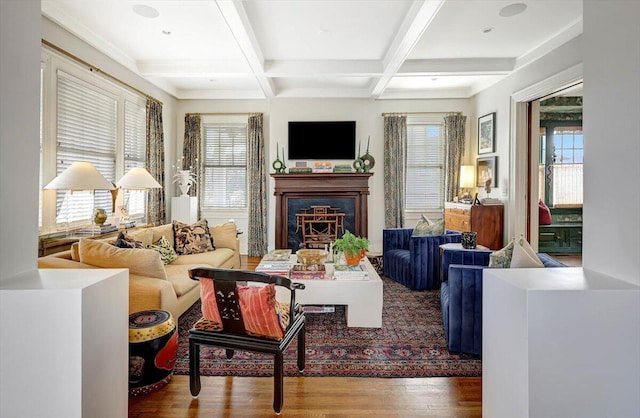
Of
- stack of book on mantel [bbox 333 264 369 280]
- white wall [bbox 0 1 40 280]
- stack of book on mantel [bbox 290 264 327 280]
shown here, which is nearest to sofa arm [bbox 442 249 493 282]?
stack of book on mantel [bbox 333 264 369 280]

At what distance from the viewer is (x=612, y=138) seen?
1.44 meters

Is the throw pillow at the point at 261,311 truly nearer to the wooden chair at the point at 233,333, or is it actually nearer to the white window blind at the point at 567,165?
the wooden chair at the point at 233,333

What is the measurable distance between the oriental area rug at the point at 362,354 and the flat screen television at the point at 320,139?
11.6 feet

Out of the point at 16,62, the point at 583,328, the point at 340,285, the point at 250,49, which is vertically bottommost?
Result: the point at 340,285

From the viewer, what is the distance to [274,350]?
79.0 inches

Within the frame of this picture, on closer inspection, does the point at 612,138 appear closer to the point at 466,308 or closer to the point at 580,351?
the point at 580,351

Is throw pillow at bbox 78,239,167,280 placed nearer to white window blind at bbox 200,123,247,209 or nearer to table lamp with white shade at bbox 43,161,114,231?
table lamp with white shade at bbox 43,161,114,231

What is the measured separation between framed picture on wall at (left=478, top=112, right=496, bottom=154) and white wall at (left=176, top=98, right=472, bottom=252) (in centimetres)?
42

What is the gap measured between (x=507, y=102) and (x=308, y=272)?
4138 mm

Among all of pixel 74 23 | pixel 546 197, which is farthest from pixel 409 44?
pixel 546 197

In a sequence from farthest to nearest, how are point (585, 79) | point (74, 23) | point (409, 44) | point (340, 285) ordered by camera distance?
point (409, 44) < point (74, 23) < point (340, 285) < point (585, 79)

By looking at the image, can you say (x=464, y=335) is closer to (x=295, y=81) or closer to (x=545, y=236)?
(x=295, y=81)

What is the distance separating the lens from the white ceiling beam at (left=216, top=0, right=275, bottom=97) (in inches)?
131

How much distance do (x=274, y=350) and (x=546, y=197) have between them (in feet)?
21.8
